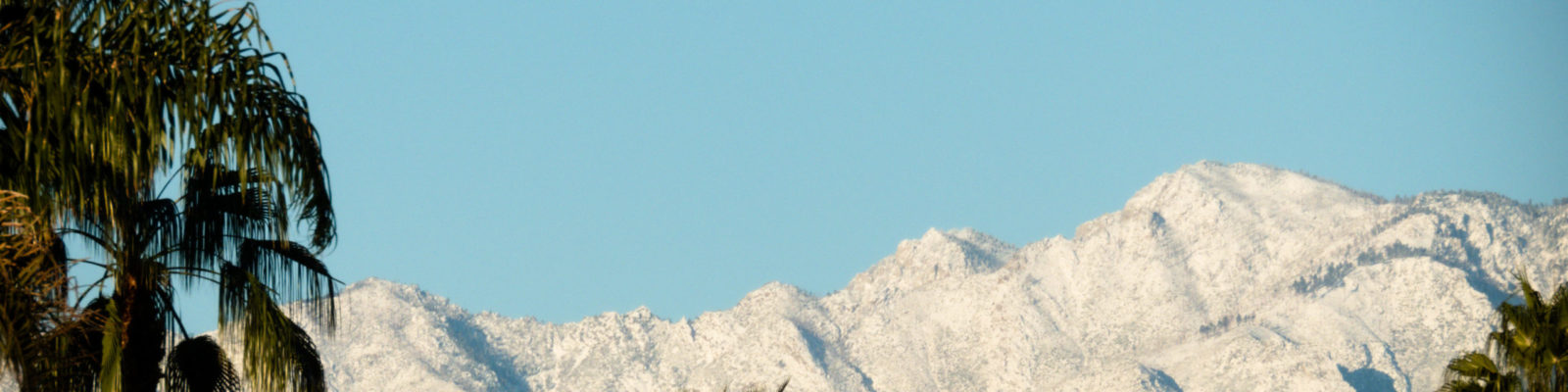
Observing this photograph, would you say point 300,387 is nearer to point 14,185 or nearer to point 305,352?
point 305,352

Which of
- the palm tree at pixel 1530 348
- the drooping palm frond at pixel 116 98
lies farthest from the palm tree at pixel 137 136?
the palm tree at pixel 1530 348

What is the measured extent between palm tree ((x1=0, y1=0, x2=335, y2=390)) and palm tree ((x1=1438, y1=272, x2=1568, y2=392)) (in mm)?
15980

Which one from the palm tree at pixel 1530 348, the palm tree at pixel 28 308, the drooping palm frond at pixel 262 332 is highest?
the palm tree at pixel 1530 348

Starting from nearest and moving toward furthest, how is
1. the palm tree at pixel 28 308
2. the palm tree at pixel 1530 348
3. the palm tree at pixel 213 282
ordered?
the palm tree at pixel 28 308, the palm tree at pixel 213 282, the palm tree at pixel 1530 348

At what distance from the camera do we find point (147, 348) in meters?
12.7

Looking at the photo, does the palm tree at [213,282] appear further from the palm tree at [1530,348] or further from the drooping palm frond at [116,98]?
the palm tree at [1530,348]

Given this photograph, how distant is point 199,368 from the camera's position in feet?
44.0

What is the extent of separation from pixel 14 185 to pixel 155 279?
206 cm

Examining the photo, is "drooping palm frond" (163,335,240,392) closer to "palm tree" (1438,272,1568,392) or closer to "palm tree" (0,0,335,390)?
"palm tree" (0,0,335,390)

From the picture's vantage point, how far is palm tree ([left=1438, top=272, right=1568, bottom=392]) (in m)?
22.2

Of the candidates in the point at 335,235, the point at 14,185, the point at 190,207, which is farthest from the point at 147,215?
the point at 14,185

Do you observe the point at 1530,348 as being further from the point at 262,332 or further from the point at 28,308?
the point at 28,308

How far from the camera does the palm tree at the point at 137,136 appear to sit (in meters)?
10.4

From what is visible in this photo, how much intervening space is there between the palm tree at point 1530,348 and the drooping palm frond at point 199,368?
15.7 m
